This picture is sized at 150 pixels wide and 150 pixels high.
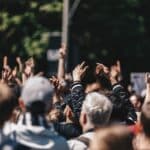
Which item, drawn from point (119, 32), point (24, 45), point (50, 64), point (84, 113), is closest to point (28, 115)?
point (84, 113)

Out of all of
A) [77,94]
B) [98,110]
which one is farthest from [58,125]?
[98,110]

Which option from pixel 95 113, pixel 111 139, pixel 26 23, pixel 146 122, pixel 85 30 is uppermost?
pixel 85 30

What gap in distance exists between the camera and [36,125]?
7.25 meters

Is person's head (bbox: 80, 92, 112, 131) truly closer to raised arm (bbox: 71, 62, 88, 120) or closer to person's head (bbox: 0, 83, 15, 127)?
person's head (bbox: 0, 83, 15, 127)

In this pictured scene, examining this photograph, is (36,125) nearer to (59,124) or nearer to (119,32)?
(59,124)

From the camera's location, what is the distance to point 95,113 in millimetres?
7781

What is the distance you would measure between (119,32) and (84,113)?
2924 cm

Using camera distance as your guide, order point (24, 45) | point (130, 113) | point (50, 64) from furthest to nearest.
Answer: point (24, 45), point (50, 64), point (130, 113)

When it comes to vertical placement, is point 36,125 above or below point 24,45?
below

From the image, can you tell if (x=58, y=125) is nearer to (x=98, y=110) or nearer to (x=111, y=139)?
(x=98, y=110)

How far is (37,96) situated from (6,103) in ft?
0.93

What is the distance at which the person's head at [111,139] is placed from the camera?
645 centimetres

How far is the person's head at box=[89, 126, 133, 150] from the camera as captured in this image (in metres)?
6.45

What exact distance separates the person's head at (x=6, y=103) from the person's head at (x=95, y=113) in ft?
2.82
